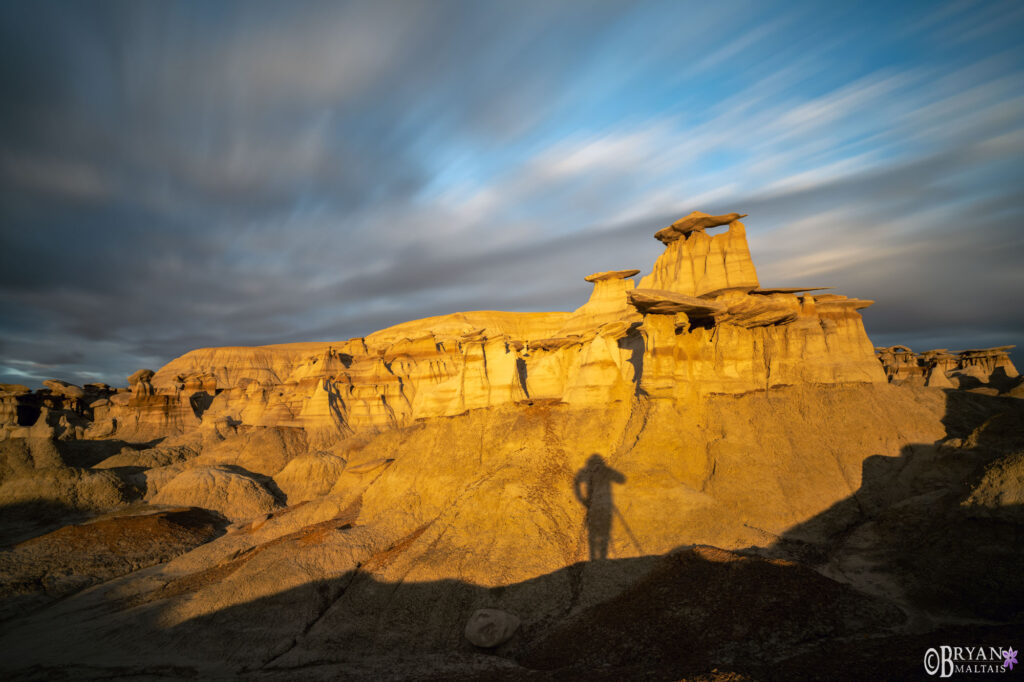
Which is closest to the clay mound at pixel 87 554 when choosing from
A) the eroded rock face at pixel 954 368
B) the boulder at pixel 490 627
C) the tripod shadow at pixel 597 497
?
the boulder at pixel 490 627

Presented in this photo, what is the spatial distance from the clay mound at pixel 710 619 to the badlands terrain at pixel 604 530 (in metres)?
0.07

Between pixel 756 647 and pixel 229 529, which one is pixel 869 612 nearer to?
pixel 756 647

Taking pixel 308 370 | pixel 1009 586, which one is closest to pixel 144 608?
pixel 1009 586

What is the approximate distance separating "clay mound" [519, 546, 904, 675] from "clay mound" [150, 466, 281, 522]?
26.2 m

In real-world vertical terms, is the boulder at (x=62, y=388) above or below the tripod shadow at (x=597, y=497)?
above

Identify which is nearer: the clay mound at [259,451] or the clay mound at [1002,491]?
the clay mound at [1002,491]

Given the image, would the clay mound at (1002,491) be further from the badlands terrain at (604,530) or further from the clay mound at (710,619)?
the clay mound at (710,619)

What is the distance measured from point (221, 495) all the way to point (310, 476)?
18.8ft

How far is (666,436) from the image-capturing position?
68.9 ft

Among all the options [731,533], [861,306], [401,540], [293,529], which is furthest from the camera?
[861,306]

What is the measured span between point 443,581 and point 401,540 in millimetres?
4441

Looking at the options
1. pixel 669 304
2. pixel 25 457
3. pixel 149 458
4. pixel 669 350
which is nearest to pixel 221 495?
pixel 149 458

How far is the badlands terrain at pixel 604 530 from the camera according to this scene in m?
11.9

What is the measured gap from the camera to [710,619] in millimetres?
12094
